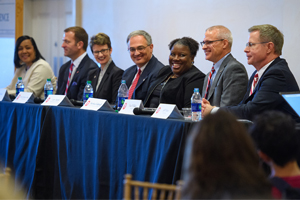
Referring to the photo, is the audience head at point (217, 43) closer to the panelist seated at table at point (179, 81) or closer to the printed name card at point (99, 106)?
the panelist seated at table at point (179, 81)

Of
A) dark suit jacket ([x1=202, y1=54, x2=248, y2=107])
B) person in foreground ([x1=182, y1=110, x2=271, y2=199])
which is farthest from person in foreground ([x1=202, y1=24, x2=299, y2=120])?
person in foreground ([x1=182, y1=110, x2=271, y2=199])

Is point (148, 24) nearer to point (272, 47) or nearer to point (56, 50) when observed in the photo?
point (56, 50)

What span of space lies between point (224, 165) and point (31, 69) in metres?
4.17

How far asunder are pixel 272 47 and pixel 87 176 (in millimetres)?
1579

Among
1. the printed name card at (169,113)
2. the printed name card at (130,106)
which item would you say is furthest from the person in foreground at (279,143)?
the printed name card at (130,106)

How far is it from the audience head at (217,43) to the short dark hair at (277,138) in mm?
2007

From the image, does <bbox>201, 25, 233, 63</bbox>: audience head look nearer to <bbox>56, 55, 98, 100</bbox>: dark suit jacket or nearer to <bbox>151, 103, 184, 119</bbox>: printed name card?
<bbox>151, 103, 184, 119</bbox>: printed name card

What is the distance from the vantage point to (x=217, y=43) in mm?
3240

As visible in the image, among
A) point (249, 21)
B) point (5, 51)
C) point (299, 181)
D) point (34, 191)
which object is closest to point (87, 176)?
point (34, 191)

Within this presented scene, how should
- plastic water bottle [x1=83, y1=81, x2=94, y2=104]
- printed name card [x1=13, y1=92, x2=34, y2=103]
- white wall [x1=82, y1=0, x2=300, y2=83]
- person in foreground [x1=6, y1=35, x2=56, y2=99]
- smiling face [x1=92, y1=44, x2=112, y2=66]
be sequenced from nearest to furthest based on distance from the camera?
printed name card [x1=13, y1=92, x2=34, y2=103] < plastic water bottle [x1=83, y1=81, x2=94, y2=104] < white wall [x1=82, y1=0, x2=300, y2=83] < smiling face [x1=92, y1=44, x2=112, y2=66] < person in foreground [x1=6, y1=35, x2=56, y2=99]

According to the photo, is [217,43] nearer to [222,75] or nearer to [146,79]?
[222,75]

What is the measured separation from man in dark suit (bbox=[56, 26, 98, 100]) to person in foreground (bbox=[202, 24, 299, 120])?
1.95 m

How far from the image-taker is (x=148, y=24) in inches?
209

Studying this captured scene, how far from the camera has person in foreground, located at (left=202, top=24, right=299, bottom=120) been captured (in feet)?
8.46
